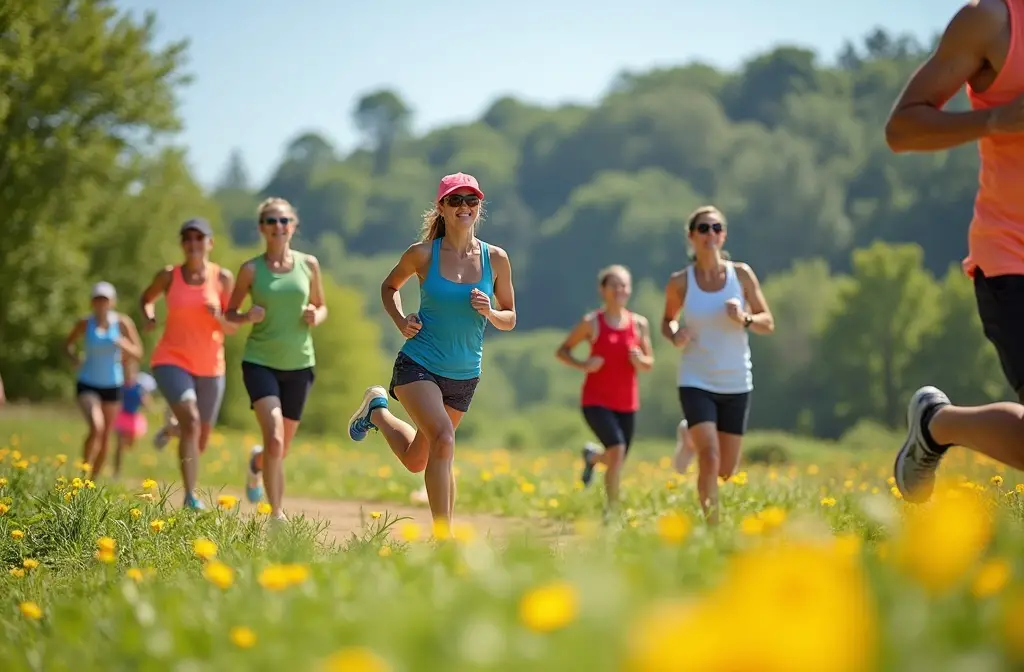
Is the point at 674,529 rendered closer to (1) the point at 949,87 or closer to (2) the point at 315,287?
(1) the point at 949,87

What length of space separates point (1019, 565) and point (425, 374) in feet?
12.7

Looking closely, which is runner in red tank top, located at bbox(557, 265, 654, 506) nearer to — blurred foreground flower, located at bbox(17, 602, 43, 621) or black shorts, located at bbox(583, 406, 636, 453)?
black shorts, located at bbox(583, 406, 636, 453)

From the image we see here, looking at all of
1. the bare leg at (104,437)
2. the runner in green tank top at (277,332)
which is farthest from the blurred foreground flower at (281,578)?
the bare leg at (104,437)

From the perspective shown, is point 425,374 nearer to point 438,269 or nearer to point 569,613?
point 438,269

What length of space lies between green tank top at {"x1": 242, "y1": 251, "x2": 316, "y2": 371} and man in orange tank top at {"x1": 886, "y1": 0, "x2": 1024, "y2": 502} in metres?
4.96

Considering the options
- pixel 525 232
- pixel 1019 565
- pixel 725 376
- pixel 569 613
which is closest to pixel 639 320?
pixel 725 376

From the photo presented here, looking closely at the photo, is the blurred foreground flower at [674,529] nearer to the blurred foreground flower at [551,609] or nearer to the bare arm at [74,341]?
the blurred foreground flower at [551,609]

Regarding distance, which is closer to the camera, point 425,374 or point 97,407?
point 425,374

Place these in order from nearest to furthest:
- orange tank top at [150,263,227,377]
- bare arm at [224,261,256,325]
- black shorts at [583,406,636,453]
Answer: bare arm at [224,261,256,325] → orange tank top at [150,263,227,377] → black shorts at [583,406,636,453]

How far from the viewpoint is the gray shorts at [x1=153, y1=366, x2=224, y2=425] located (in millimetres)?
8992

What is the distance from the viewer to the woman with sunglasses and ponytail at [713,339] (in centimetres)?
761

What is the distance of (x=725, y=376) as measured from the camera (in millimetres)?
7855

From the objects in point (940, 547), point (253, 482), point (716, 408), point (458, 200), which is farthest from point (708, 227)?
point (940, 547)

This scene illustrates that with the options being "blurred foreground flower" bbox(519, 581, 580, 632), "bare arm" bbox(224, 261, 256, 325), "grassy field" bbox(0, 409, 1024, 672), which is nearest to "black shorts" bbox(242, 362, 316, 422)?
"bare arm" bbox(224, 261, 256, 325)
